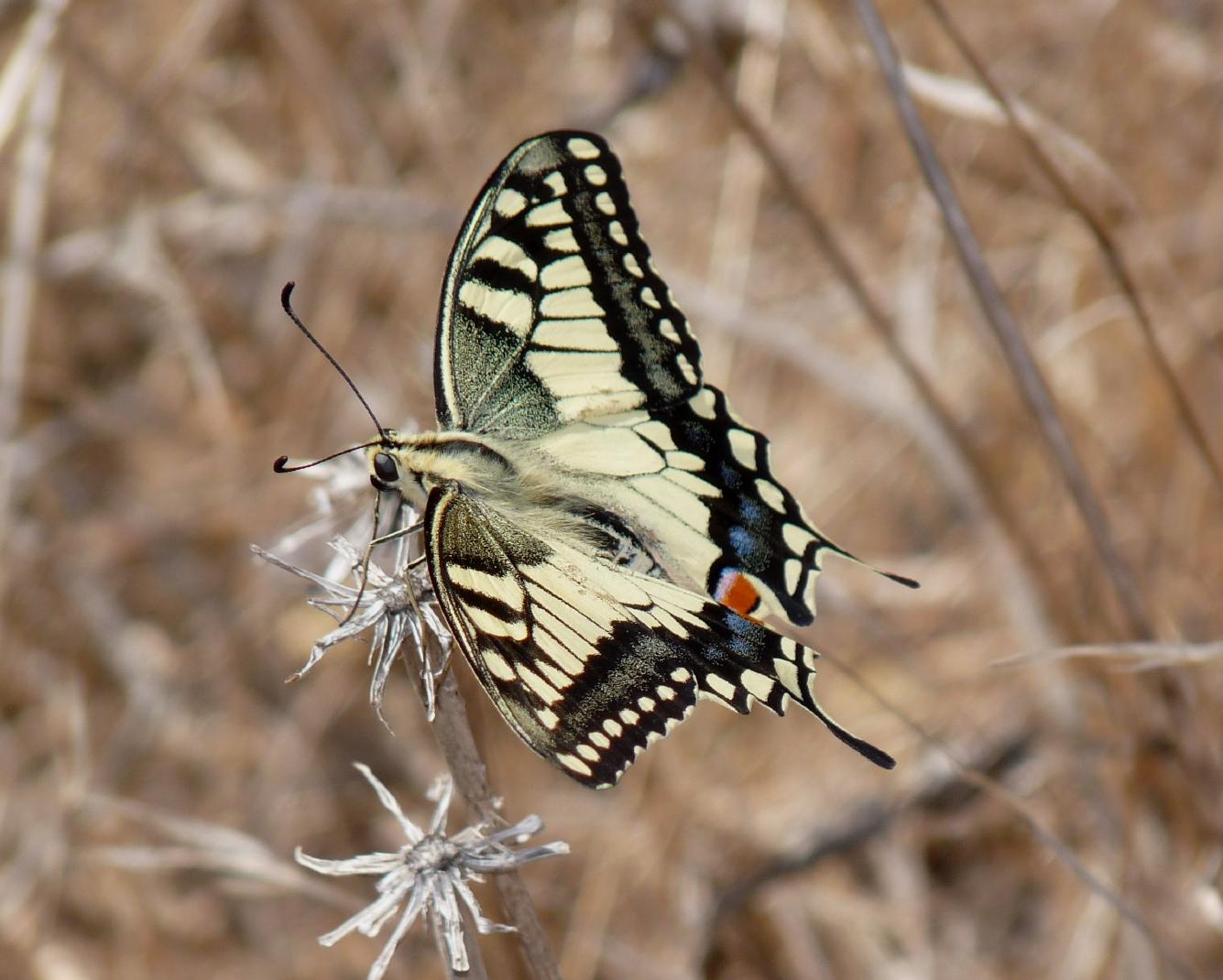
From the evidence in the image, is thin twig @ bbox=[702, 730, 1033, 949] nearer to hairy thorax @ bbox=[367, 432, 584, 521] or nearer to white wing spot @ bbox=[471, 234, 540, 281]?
hairy thorax @ bbox=[367, 432, 584, 521]

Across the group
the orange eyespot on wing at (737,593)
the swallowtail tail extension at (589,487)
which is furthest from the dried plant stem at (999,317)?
the orange eyespot on wing at (737,593)

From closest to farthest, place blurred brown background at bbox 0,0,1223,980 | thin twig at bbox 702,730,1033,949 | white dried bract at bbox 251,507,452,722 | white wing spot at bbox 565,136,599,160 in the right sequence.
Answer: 1. white dried bract at bbox 251,507,452,722
2. white wing spot at bbox 565,136,599,160
3. blurred brown background at bbox 0,0,1223,980
4. thin twig at bbox 702,730,1033,949

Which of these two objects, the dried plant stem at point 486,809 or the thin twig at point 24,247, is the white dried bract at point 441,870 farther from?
the thin twig at point 24,247

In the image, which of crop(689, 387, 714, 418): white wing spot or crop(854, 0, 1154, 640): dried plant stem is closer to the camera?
crop(854, 0, 1154, 640): dried plant stem

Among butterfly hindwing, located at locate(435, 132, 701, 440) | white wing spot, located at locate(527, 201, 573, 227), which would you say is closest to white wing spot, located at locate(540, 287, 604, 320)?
butterfly hindwing, located at locate(435, 132, 701, 440)

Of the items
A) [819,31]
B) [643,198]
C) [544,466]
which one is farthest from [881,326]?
[643,198]

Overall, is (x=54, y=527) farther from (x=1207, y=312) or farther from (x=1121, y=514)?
(x=1207, y=312)

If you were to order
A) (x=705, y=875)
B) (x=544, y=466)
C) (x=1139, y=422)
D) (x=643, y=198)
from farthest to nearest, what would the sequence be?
(x=643, y=198) → (x=1139, y=422) → (x=705, y=875) → (x=544, y=466)
